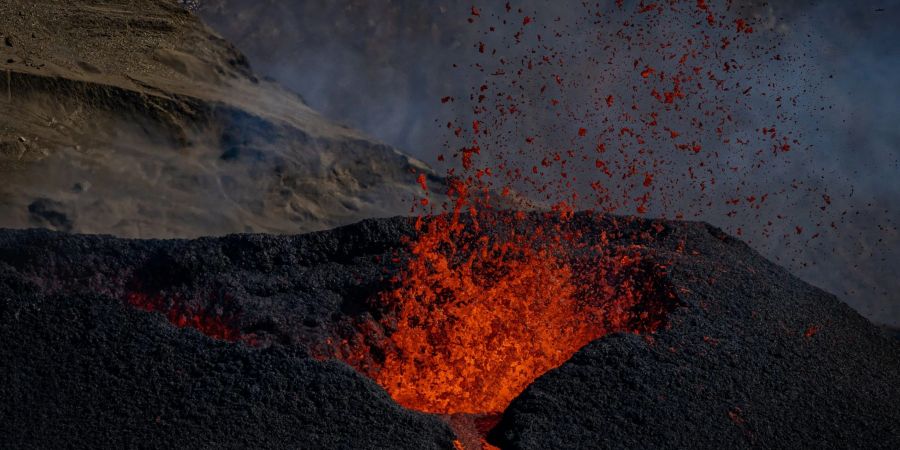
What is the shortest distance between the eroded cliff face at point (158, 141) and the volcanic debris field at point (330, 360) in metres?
3.54

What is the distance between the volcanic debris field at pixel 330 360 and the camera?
339cm

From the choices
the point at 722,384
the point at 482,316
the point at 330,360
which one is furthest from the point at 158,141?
the point at 722,384

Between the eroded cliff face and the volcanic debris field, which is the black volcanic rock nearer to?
the volcanic debris field

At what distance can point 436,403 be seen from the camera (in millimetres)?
4527

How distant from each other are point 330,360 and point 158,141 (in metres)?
5.98

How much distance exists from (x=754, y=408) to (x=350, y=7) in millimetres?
10942

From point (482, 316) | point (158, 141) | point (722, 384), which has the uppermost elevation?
point (722, 384)

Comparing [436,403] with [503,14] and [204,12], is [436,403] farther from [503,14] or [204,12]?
[503,14]

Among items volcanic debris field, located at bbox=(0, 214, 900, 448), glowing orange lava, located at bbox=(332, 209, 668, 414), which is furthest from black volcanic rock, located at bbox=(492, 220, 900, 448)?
glowing orange lava, located at bbox=(332, 209, 668, 414)

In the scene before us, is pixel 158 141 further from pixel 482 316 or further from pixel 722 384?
pixel 722 384

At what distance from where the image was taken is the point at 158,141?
29.1 ft

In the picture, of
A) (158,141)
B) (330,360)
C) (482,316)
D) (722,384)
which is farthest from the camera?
(158,141)

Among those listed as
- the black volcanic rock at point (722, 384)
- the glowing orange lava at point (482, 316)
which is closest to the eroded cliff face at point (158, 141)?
the glowing orange lava at point (482, 316)

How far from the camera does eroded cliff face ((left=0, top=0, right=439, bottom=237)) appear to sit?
25.6 ft
